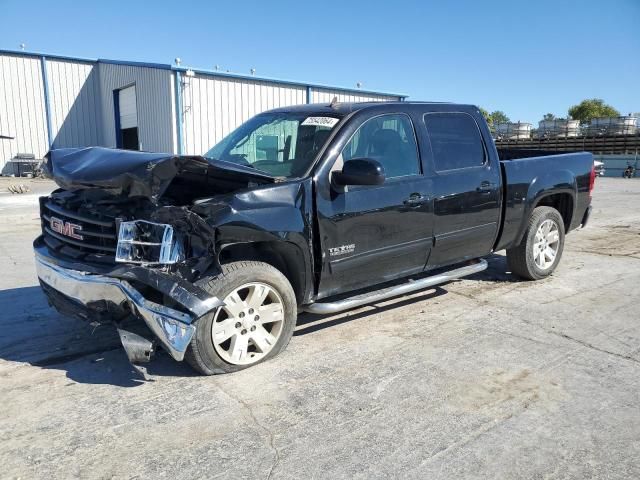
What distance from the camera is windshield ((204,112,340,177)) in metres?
4.16

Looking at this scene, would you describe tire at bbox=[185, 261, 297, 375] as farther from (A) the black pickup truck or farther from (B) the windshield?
(B) the windshield

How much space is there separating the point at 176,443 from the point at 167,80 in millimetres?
18291

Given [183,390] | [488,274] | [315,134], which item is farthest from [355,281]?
[488,274]

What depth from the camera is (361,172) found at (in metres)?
3.83

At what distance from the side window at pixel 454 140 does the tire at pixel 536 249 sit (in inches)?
48.3

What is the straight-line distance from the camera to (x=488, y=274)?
21.6ft

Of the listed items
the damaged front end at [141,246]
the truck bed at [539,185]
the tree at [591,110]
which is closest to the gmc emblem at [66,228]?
the damaged front end at [141,246]

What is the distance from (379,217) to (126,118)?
74.2 feet

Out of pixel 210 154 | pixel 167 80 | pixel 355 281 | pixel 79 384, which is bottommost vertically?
pixel 79 384

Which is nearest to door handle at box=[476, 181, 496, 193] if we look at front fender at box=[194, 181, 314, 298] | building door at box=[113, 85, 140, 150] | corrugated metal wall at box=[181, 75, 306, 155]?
Answer: front fender at box=[194, 181, 314, 298]

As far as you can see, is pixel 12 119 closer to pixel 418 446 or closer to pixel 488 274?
pixel 488 274

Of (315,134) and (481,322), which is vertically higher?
(315,134)

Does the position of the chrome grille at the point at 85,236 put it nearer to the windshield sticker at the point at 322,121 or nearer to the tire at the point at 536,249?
the windshield sticker at the point at 322,121

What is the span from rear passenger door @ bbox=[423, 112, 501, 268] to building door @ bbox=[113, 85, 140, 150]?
1994cm
